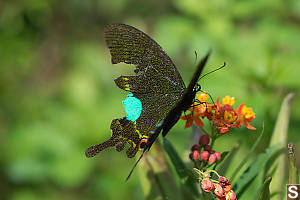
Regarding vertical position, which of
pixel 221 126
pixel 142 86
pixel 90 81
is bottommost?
pixel 221 126

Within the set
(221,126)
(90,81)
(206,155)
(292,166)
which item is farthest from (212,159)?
(90,81)

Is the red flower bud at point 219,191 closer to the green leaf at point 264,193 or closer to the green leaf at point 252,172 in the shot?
the green leaf at point 264,193

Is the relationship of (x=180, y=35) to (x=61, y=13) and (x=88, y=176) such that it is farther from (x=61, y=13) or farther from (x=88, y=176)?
(x=61, y=13)

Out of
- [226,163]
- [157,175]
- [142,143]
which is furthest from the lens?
[157,175]

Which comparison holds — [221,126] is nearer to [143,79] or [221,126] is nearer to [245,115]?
[245,115]

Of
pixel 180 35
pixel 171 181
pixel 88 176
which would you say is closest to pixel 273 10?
pixel 180 35

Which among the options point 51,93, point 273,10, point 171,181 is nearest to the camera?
point 171,181

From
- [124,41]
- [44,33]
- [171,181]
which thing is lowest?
[171,181]
